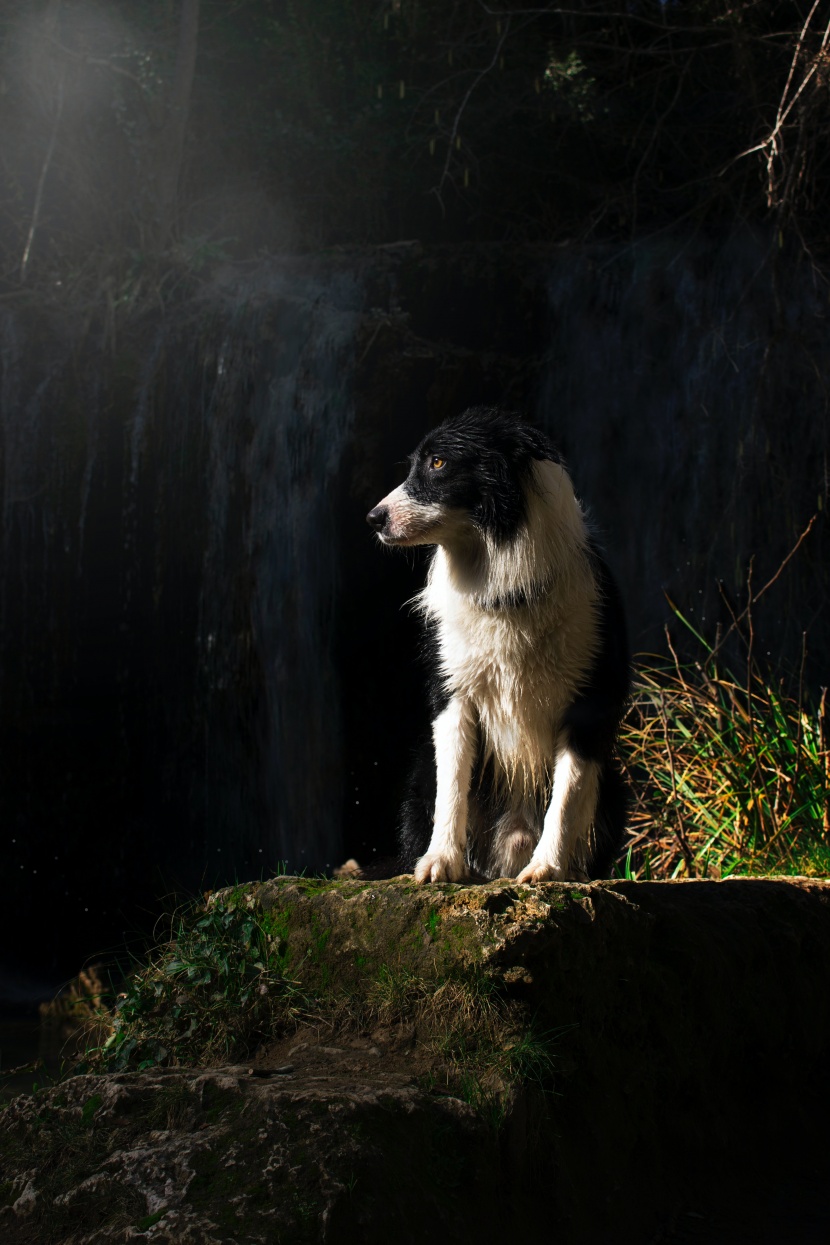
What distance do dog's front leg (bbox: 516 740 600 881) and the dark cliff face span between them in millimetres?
4516

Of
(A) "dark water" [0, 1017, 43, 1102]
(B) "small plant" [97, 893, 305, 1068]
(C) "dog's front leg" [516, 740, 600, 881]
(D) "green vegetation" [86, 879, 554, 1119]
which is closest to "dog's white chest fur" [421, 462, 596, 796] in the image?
(C) "dog's front leg" [516, 740, 600, 881]

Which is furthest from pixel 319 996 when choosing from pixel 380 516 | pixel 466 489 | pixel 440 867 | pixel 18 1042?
pixel 18 1042

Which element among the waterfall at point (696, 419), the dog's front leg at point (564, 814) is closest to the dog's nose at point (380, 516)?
the dog's front leg at point (564, 814)

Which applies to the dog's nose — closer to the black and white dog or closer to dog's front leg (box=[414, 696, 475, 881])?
the black and white dog

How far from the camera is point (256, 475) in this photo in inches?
320

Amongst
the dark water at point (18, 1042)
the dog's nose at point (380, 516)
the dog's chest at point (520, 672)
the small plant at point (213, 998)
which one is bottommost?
the dark water at point (18, 1042)

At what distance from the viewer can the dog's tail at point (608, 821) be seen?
3066 millimetres

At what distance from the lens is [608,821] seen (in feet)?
10.2

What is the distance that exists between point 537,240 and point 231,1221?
342 inches

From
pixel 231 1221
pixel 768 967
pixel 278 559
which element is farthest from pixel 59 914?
pixel 231 1221

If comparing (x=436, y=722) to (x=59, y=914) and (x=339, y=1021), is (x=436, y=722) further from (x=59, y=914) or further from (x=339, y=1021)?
(x=59, y=914)

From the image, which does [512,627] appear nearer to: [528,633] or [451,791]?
[528,633]

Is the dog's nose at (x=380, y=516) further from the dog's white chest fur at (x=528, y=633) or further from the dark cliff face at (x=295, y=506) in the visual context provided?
the dark cliff face at (x=295, y=506)

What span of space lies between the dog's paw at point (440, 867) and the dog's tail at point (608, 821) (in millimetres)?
486
